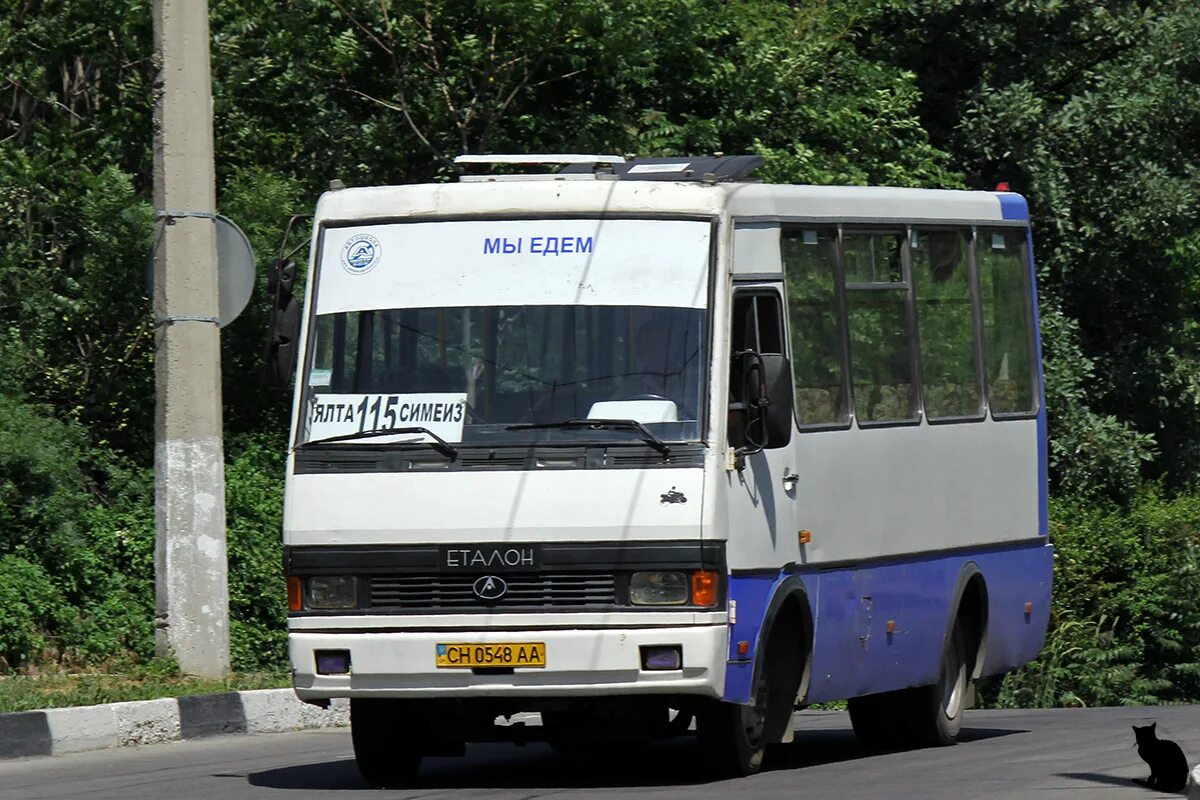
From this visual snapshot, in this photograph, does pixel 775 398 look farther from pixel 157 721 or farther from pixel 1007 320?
pixel 157 721

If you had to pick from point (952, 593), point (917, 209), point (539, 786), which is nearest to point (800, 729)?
point (952, 593)

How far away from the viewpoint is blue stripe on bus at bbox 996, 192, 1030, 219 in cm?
1385

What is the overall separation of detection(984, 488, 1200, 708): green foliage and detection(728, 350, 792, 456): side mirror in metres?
16.0

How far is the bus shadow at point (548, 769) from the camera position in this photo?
1049 cm

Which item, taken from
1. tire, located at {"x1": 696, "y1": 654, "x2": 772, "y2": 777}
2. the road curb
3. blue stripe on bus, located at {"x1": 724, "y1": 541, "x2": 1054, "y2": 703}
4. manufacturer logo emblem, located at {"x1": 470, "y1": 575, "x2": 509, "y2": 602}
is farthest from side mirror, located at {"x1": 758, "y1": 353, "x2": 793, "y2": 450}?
the road curb

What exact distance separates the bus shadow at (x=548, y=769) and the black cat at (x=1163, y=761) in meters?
1.94

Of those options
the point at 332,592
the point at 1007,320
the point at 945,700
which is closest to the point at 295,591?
the point at 332,592

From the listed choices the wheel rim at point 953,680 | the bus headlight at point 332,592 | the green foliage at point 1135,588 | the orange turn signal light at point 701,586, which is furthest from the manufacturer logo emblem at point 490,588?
the green foliage at point 1135,588

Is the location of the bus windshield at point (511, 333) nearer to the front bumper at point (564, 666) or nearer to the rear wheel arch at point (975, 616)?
the front bumper at point (564, 666)

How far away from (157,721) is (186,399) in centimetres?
252

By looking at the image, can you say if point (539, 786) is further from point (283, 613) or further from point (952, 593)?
point (283, 613)

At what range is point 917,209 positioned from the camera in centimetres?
1260

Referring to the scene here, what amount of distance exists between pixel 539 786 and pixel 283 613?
302 inches

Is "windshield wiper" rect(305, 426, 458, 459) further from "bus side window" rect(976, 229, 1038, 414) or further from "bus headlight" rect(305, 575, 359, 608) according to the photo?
"bus side window" rect(976, 229, 1038, 414)
